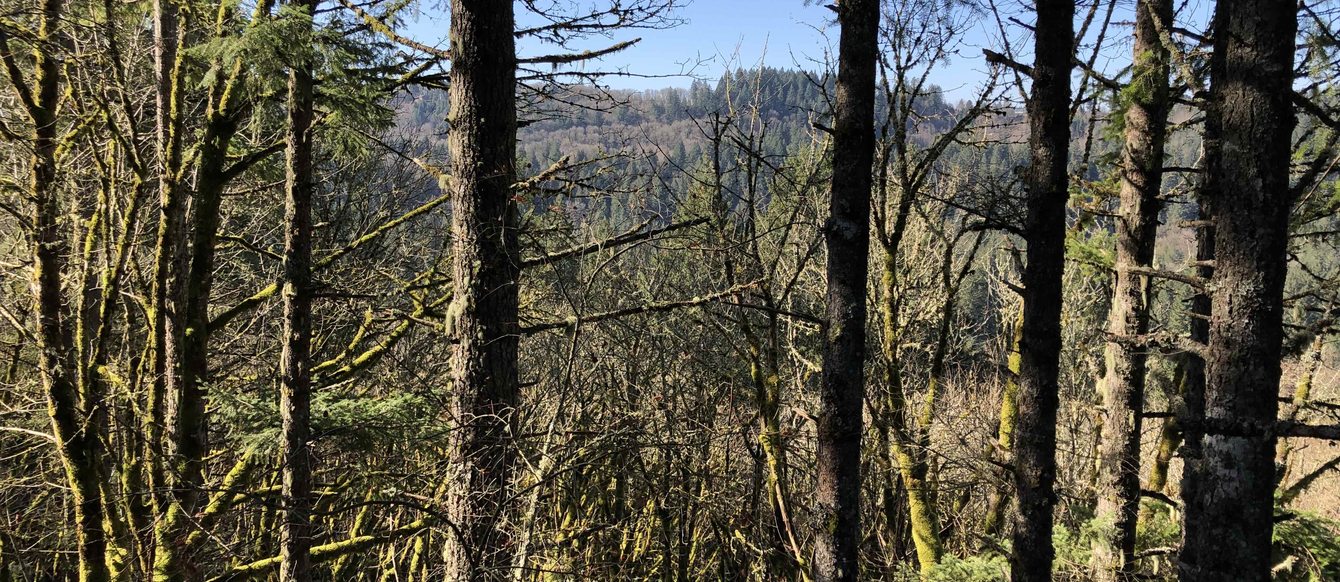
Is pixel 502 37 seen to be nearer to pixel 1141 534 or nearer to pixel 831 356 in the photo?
pixel 831 356

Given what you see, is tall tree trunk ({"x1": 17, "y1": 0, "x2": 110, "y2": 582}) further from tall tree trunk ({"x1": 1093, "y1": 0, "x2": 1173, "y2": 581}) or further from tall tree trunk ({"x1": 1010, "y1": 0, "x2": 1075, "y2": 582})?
tall tree trunk ({"x1": 1093, "y1": 0, "x2": 1173, "y2": 581})

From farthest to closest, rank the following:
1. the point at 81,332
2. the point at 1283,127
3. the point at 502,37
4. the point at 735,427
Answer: the point at 735,427 → the point at 81,332 → the point at 502,37 → the point at 1283,127

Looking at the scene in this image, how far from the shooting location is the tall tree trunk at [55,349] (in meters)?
4.96

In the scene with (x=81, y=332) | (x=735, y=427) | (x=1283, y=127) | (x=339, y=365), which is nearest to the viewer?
(x=1283, y=127)

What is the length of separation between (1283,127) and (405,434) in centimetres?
547

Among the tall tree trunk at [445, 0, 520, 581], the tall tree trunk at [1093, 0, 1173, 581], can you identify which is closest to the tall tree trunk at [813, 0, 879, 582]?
the tall tree trunk at [445, 0, 520, 581]

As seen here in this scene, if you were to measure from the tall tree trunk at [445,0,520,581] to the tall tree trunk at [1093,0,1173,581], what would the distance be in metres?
4.04

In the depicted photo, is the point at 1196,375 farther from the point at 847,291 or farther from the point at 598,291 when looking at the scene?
the point at 598,291

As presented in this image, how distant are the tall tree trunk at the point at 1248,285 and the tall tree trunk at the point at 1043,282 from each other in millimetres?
823

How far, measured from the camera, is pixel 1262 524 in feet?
10.1

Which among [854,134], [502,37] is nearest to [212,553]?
[502,37]

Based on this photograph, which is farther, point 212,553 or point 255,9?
point 212,553

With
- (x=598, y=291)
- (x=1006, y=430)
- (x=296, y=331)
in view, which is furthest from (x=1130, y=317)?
(x=296, y=331)

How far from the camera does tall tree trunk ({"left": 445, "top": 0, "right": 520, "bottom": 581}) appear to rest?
378 centimetres
